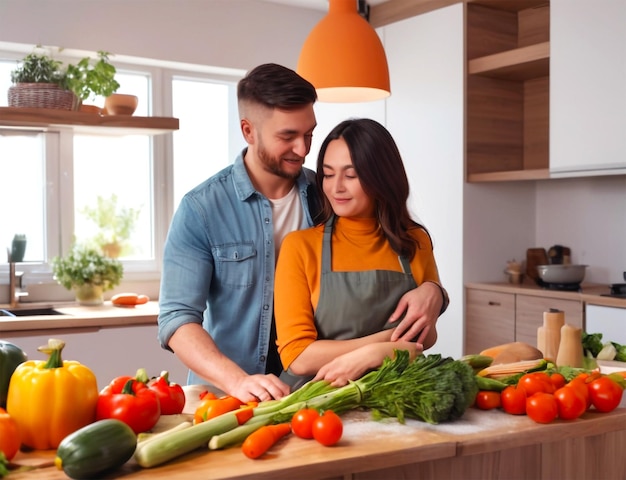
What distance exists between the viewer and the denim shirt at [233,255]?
6.79 feet

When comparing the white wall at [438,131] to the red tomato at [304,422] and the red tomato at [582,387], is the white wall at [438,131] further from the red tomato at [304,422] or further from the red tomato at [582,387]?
the red tomato at [304,422]

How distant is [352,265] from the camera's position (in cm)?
196

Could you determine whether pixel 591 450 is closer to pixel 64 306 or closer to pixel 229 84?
pixel 64 306

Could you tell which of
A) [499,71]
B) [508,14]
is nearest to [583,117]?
[499,71]

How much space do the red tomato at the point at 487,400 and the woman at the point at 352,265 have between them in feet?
0.61

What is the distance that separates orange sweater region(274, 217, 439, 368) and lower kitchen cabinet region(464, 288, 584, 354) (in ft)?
6.93

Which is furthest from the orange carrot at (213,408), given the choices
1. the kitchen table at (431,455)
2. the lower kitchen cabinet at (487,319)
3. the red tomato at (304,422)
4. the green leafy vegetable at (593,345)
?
the lower kitchen cabinet at (487,319)

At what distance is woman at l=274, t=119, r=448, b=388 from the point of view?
1881 millimetres

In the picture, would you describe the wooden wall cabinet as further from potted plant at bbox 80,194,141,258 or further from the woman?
the woman

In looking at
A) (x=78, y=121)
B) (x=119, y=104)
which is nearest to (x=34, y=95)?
(x=78, y=121)

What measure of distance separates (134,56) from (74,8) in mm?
393

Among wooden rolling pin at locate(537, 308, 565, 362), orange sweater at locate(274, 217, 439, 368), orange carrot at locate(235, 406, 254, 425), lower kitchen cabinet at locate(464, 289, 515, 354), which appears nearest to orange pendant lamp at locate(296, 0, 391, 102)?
orange sweater at locate(274, 217, 439, 368)

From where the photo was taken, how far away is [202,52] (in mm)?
4680

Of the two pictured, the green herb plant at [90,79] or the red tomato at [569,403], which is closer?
the red tomato at [569,403]
